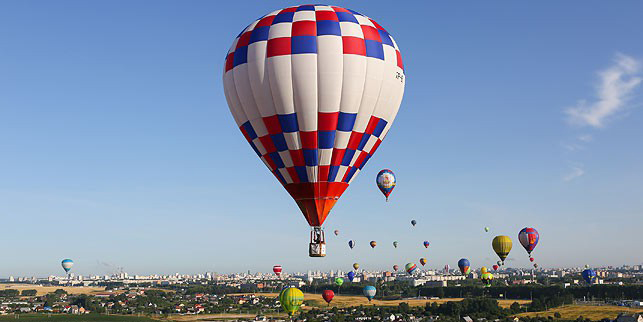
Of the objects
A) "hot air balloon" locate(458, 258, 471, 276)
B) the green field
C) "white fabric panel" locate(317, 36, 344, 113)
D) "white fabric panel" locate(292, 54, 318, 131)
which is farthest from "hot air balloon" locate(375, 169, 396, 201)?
the green field

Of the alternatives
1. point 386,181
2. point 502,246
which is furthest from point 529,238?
point 386,181

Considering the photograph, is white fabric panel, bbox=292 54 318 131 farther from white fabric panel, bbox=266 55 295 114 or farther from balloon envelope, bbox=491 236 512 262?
balloon envelope, bbox=491 236 512 262

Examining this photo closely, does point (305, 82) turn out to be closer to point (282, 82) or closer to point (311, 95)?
point (311, 95)

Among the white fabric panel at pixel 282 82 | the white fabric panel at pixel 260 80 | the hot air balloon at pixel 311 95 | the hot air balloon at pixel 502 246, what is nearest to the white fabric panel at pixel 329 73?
the hot air balloon at pixel 311 95

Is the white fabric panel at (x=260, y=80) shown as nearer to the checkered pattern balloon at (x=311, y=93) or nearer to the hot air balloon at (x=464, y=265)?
the checkered pattern balloon at (x=311, y=93)

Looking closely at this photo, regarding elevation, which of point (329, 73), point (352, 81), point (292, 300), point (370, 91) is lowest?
point (292, 300)

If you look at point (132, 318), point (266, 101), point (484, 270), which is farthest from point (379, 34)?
point (132, 318)
